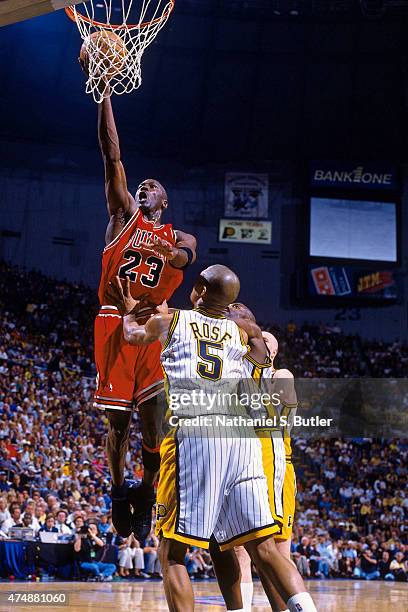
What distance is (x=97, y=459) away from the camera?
55.2 ft

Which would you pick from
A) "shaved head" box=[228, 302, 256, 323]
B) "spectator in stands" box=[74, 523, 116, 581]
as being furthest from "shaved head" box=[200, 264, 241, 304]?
"spectator in stands" box=[74, 523, 116, 581]

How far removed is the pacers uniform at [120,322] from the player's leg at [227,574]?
1528mm

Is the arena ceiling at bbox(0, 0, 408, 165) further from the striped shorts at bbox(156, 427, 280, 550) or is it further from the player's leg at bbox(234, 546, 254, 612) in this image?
the striped shorts at bbox(156, 427, 280, 550)

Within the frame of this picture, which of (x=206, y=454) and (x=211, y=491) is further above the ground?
(x=206, y=454)

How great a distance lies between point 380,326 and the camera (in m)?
28.0

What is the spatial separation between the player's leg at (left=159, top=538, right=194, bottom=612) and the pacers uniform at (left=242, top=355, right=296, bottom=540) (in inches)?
37.3

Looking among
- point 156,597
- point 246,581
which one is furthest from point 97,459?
point 246,581

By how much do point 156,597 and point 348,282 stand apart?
1802cm

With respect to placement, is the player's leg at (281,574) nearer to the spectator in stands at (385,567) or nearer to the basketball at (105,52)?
the basketball at (105,52)

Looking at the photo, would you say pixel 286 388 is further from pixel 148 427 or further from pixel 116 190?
pixel 116 190

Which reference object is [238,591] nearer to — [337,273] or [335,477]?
[335,477]

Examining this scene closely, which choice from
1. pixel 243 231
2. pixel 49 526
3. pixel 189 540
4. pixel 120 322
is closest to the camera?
pixel 189 540

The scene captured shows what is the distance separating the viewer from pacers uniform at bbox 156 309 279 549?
4590 mm

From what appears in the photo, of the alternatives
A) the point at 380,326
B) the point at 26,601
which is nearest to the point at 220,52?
the point at 380,326
